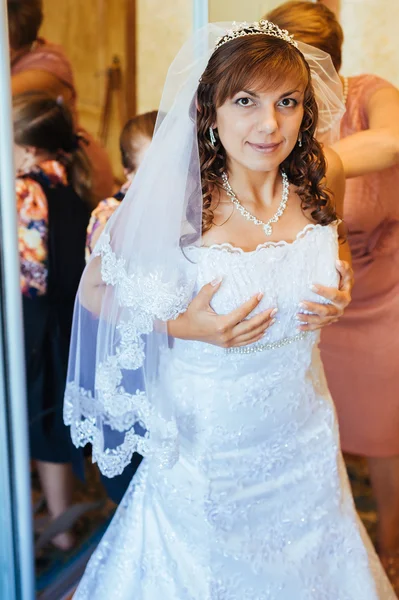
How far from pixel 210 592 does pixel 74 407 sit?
48 centimetres

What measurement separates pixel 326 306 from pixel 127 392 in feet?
1.49

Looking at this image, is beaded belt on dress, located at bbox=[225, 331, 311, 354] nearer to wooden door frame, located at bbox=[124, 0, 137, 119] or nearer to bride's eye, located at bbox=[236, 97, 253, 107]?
bride's eye, located at bbox=[236, 97, 253, 107]

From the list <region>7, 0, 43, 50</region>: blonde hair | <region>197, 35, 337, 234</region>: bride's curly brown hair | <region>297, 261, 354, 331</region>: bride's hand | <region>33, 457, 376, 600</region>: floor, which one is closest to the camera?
<region>197, 35, 337, 234</region>: bride's curly brown hair

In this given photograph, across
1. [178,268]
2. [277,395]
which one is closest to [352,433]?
[277,395]

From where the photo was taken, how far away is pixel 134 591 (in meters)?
1.32

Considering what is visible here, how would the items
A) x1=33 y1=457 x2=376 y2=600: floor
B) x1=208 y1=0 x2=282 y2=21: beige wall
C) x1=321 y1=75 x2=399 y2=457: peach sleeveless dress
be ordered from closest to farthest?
1. x1=208 y1=0 x2=282 y2=21: beige wall
2. x1=321 y1=75 x2=399 y2=457: peach sleeveless dress
3. x1=33 y1=457 x2=376 y2=600: floor

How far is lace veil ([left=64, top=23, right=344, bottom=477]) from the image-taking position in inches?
43.9

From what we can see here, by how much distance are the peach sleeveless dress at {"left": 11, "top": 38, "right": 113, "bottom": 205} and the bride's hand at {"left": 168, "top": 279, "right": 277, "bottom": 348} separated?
28.2 inches

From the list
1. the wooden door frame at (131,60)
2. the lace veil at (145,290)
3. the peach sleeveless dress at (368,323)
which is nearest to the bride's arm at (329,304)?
the lace veil at (145,290)

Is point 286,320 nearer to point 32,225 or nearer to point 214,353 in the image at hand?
point 214,353

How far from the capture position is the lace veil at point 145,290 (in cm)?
111

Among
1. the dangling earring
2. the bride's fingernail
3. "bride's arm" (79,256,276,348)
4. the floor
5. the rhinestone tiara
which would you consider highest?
the rhinestone tiara

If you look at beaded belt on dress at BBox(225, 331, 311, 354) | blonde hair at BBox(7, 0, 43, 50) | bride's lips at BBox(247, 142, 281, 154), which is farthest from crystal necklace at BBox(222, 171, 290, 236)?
blonde hair at BBox(7, 0, 43, 50)

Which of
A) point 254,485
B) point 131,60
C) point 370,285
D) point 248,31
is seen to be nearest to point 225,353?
point 254,485
